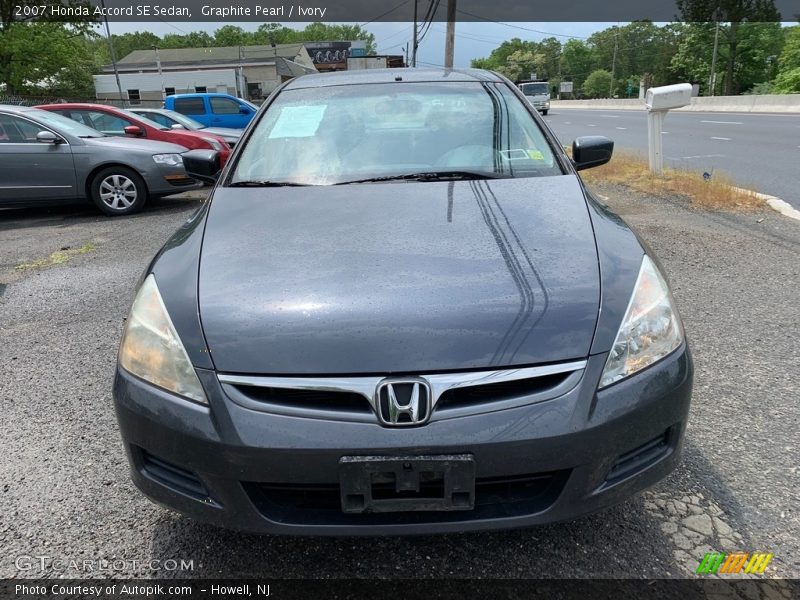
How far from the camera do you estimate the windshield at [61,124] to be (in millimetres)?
7547

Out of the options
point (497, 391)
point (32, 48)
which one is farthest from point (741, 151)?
point (32, 48)

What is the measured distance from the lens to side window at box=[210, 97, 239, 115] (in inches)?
571

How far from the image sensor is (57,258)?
5.75m

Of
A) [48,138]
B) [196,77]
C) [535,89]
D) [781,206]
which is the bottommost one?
[781,206]

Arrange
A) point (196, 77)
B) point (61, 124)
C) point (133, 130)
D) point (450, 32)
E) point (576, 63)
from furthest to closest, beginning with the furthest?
point (576, 63), point (196, 77), point (450, 32), point (133, 130), point (61, 124)

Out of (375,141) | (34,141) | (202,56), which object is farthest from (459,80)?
(202,56)

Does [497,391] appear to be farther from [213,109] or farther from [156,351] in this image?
[213,109]

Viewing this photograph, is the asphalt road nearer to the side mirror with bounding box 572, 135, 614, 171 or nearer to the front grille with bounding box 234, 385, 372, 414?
the side mirror with bounding box 572, 135, 614, 171

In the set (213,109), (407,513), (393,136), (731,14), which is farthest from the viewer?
(731,14)

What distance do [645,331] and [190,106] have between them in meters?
14.9

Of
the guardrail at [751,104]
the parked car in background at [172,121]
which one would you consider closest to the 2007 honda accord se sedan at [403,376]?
the parked car in background at [172,121]

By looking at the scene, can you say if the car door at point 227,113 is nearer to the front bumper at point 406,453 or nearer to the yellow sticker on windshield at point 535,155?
the yellow sticker on windshield at point 535,155

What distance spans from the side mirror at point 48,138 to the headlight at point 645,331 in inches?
304

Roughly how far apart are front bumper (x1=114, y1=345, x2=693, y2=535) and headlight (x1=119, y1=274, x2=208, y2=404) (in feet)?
0.11
